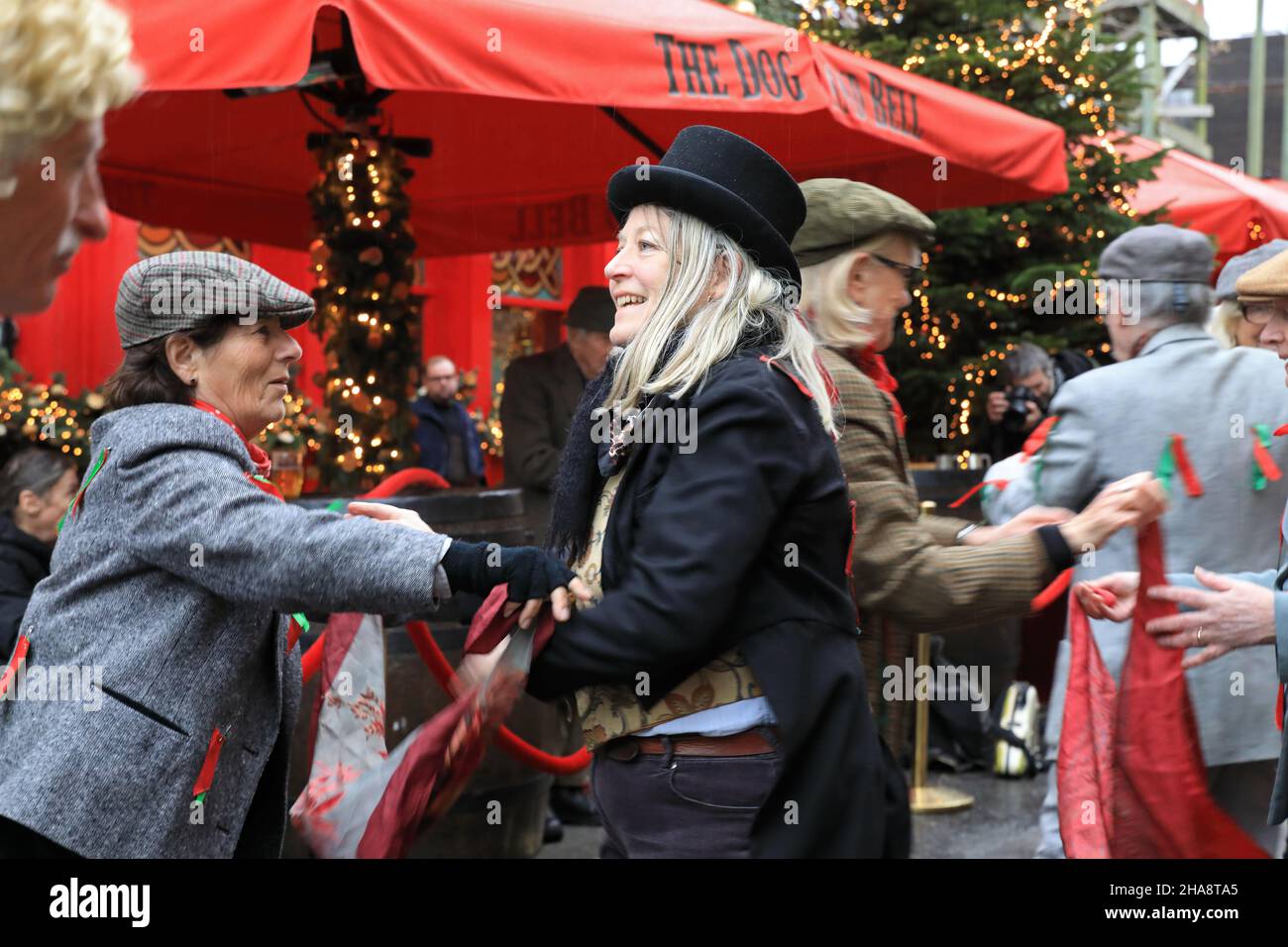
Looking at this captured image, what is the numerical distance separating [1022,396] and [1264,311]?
437 centimetres

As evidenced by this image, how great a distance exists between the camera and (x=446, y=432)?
29.7 ft

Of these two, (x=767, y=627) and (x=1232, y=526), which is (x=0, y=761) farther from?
(x=1232, y=526)

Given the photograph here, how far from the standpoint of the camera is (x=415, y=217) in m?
8.78

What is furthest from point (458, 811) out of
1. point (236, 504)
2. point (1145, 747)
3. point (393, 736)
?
point (236, 504)

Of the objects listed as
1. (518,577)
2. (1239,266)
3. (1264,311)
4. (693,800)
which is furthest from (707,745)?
(1239,266)

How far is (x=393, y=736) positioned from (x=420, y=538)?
216 cm

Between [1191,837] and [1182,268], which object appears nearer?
[1191,837]

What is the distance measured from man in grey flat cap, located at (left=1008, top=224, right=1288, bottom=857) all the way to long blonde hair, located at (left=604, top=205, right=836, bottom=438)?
142 centimetres

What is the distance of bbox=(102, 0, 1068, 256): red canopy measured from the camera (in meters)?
4.16

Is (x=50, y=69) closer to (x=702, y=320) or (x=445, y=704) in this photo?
(x=702, y=320)

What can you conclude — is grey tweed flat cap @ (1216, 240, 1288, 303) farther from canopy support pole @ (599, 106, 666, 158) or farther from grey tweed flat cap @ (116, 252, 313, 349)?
grey tweed flat cap @ (116, 252, 313, 349)

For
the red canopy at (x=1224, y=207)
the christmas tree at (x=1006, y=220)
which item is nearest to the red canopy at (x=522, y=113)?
the christmas tree at (x=1006, y=220)

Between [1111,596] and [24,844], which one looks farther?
[1111,596]

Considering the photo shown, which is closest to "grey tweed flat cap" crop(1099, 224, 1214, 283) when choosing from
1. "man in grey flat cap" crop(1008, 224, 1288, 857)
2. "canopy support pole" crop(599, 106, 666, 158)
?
"man in grey flat cap" crop(1008, 224, 1288, 857)
